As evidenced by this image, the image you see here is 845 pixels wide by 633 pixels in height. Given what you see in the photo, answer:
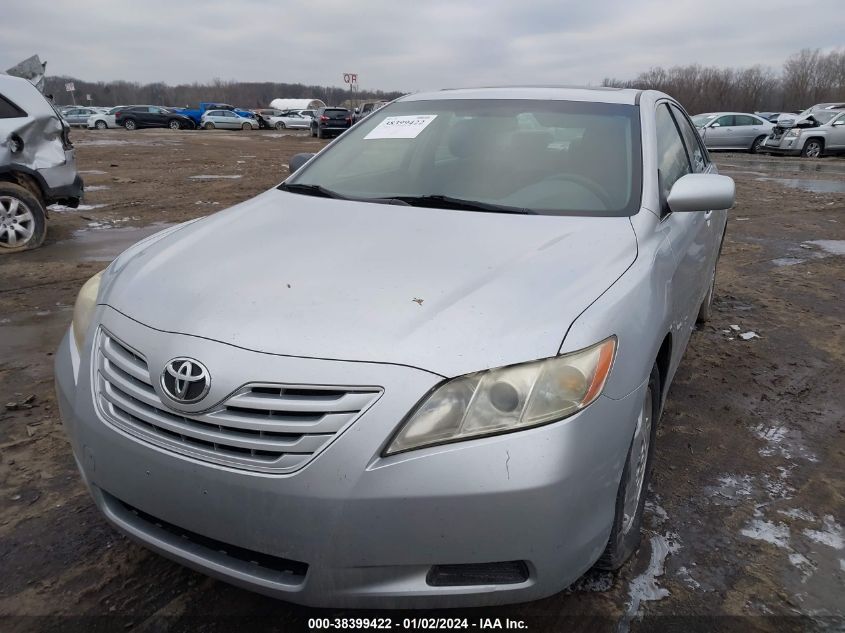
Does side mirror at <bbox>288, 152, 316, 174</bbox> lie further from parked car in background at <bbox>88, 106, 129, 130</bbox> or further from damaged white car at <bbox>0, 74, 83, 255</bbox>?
parked car in background at <bbox>88, 106, 129, 130</bbox>

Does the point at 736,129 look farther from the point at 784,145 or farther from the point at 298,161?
the point at 298,161

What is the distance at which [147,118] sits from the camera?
40.3 m

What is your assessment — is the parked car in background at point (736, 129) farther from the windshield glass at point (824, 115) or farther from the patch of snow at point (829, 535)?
the patch of snow at point (829, 535)

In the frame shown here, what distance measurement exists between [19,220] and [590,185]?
6.45 metres

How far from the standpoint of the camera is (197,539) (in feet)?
5.65

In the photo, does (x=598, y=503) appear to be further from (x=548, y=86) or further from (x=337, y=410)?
(x=548, y=86)

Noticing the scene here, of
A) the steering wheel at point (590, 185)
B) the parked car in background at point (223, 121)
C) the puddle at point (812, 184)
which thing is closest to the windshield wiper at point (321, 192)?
the steering wheel at point (590, 185)

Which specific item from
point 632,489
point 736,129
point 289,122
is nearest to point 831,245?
point 632,489

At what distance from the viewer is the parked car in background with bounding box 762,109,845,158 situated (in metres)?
20.3

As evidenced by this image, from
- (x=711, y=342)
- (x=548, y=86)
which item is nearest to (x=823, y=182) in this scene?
(x=711, y=342)

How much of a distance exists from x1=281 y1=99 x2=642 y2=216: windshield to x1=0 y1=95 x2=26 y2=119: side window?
16.7 ft

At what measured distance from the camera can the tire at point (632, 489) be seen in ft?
6.19

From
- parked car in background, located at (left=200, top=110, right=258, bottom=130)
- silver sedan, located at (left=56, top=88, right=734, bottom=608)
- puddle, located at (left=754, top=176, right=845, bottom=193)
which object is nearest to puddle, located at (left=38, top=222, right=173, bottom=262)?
silver sedan, located at (left=56, top=88, right=734, bottom=608)

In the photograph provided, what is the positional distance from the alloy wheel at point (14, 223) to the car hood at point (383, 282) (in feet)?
17.3
